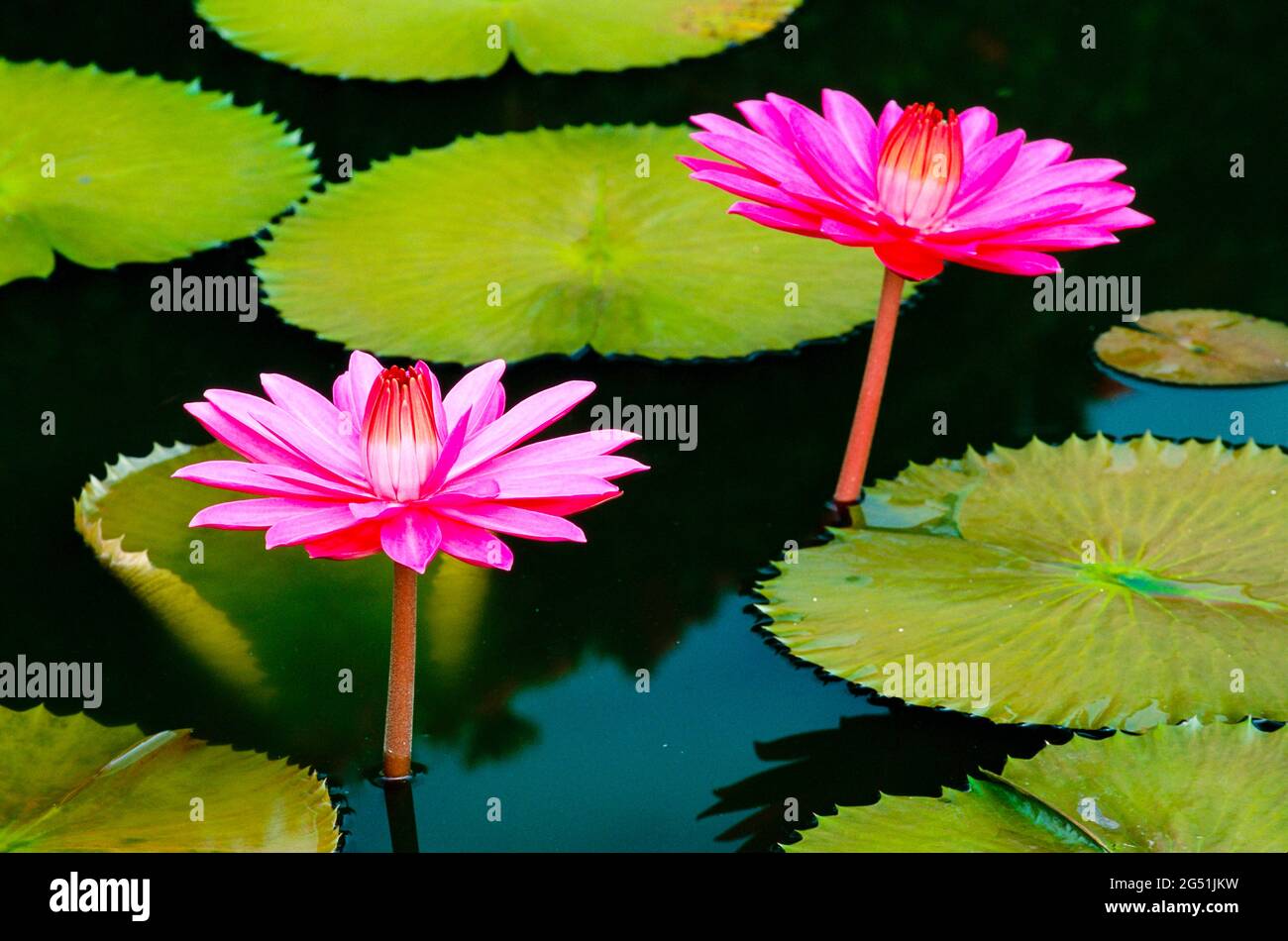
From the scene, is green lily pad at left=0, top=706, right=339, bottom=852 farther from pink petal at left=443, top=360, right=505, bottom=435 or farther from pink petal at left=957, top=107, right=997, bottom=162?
pink petal at left=957, top=107, right=997, bottom=162

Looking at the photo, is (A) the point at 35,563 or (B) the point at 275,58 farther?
(B) the point at 275,58

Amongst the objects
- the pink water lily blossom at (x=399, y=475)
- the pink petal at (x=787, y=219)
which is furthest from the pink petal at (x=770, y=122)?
the pink water lily blossom at (x=399, y=475)

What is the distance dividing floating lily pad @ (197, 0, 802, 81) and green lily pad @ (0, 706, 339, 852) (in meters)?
2.16

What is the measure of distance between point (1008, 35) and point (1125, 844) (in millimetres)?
2832

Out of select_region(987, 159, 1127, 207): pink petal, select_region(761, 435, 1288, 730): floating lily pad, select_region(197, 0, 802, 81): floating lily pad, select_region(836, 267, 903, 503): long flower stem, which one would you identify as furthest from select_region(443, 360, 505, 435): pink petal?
select_region(197, 0, 802, 81): floating lily pad

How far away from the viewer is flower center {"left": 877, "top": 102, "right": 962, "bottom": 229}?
6.41ft

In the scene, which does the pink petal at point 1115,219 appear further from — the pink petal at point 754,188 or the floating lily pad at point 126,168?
the floating lily pad at point 126,168

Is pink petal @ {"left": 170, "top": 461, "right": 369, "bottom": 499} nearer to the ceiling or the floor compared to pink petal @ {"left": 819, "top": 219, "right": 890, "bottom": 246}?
nearer to the floor

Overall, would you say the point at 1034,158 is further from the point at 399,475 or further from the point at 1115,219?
the point at 399,475

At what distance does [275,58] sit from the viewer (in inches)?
143
